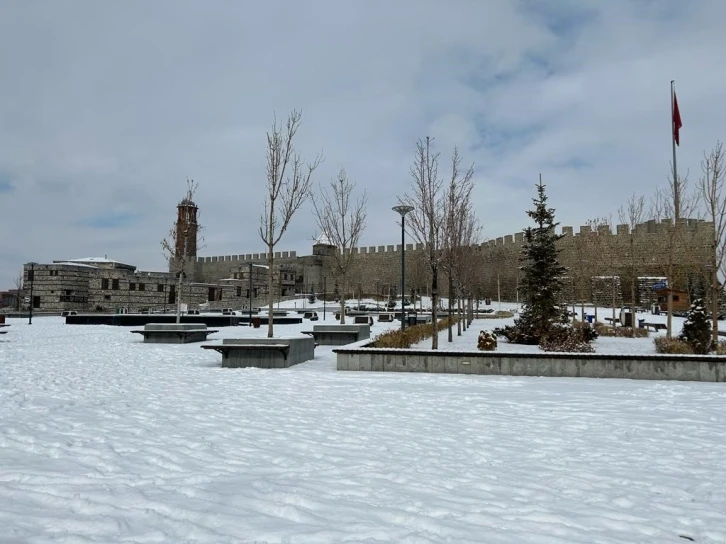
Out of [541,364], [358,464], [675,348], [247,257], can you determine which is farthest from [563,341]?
[247,257]

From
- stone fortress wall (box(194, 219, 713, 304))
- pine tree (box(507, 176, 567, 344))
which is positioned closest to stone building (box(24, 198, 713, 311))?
stone fortress wall (box(194, 219, 713, 304))

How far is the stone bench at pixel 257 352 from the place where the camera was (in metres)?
11.1

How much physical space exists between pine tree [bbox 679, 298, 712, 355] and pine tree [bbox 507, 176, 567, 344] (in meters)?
4.08

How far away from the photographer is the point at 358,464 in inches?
167

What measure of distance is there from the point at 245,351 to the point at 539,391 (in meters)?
6.22

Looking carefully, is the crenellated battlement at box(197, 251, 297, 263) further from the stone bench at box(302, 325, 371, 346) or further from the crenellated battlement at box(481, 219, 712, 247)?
the stone bench at box(302, 325, 371, 346)

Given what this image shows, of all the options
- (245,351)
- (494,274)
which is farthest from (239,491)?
(494,274)

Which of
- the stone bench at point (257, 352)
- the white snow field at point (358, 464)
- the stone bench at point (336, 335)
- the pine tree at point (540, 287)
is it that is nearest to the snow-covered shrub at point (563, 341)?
the pine tree at point (540, 287)

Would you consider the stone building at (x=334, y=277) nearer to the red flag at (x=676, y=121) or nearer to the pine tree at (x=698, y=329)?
the red flag at (x=676, y=121)

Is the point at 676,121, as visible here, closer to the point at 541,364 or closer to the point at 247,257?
the point at 541,364

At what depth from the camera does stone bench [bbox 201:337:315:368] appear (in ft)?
36.5

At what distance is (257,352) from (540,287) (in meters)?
9.90

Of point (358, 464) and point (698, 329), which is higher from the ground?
point (698, 329)

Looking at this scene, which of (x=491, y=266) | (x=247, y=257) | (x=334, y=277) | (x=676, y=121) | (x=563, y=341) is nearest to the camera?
(x=563, y=341)
